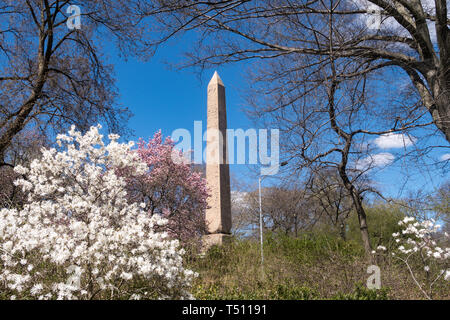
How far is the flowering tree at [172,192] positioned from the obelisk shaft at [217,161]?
45 cm

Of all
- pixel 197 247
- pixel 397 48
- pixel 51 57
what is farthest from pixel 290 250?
pixel 51 57

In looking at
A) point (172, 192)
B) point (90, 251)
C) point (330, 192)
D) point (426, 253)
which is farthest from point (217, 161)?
point (90, 251)

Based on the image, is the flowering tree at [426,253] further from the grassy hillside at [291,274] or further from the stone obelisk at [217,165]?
the stone obelisk at [217,165]

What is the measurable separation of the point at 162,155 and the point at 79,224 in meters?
7.58

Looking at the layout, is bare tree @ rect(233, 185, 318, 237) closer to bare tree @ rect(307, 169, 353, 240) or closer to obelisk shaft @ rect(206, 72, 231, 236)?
bare tree @ rect(307, 169, 353, 240)

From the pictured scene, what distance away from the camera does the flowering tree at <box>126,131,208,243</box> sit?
9859mm

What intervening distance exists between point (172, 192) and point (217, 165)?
4.92ft

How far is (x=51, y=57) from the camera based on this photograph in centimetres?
936

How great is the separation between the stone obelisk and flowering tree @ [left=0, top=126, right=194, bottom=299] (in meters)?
5.84

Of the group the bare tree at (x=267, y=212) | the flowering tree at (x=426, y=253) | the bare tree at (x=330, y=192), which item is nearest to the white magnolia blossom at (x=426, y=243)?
the flowering tree at (x=426, y=253)

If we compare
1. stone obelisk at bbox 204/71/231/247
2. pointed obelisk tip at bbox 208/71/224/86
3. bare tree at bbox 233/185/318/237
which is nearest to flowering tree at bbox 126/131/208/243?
stone obelisk at bbox 204/71/231/247

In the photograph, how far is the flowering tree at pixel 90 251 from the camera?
338 centimetres
